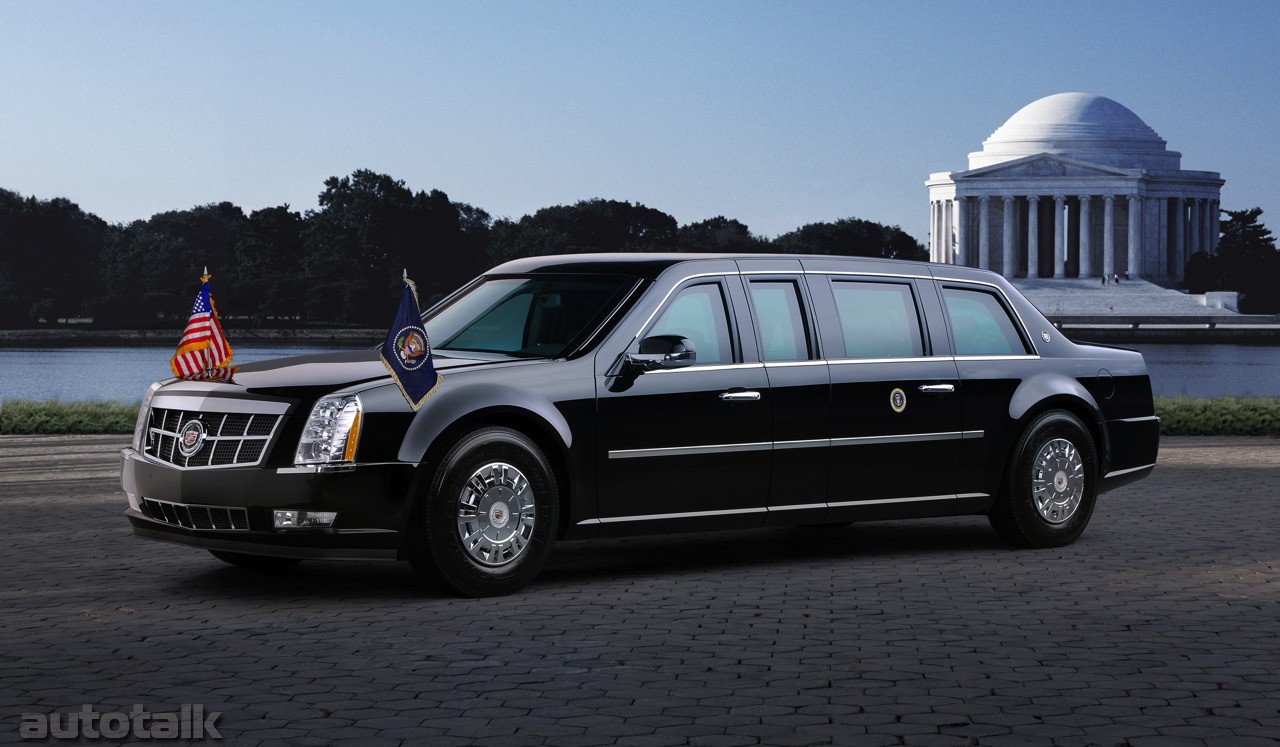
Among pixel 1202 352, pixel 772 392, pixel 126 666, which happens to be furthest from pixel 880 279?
pixel 1202 352

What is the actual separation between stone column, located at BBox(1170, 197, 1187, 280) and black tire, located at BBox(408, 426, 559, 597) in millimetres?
139714

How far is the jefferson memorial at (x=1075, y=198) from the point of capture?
13525 centimetres

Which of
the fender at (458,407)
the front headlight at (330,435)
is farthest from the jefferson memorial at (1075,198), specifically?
the front headlight at (330,435)

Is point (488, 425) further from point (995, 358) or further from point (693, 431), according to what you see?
point (995, 358)

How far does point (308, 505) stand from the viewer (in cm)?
899

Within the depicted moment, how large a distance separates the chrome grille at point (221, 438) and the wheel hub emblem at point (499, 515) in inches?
46.4

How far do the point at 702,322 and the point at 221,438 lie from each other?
2740 mm

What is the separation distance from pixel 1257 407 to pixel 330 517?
21.2 metres

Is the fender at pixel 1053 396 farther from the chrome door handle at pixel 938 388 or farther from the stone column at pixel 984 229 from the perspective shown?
the stone column at pixel 984 229

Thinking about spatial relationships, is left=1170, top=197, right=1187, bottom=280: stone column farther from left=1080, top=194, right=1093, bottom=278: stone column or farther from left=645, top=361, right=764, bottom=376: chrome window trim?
left=645, top=361, right=764, bottom=376: chrome window trim

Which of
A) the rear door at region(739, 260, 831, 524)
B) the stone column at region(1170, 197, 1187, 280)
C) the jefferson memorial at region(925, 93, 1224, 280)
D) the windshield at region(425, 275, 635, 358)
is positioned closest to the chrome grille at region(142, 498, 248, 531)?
the windshield at region(425, 275, 635, 358)

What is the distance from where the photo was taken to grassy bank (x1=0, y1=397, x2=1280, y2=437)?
A: 84.1ft

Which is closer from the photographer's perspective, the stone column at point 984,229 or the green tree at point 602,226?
the stone column at point 984,229

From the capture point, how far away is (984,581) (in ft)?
33.1
